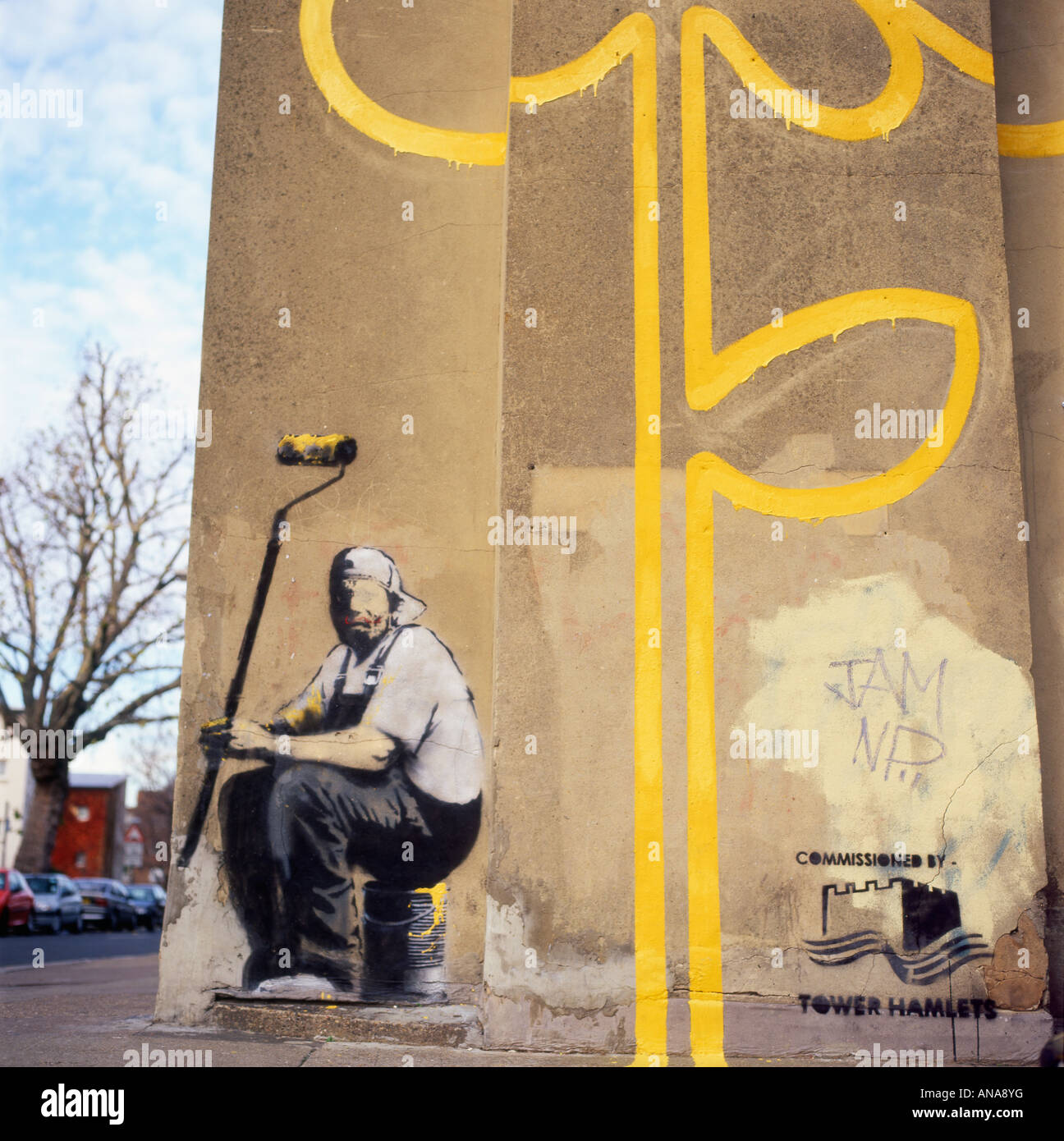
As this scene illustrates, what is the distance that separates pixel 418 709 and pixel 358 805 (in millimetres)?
604

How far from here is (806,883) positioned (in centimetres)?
516

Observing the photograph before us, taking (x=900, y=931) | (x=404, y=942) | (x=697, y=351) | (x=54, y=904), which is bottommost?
(x=54, y=904)

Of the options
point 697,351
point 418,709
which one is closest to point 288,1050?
point 418,709

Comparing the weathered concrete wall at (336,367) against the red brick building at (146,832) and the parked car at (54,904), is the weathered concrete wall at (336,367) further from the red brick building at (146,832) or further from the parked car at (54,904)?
the red brick building at (146,832)

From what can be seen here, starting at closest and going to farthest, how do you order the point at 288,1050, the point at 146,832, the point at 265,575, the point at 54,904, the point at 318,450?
1. the point at 288,1050
2. the point at 265,575
3. the point at 318,450
4. the point at 54,904
5. the point at 146,832

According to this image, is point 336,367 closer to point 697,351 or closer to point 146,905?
point 697,351

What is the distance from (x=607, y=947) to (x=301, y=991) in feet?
5.44

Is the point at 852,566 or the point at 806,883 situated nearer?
the point at 806,883

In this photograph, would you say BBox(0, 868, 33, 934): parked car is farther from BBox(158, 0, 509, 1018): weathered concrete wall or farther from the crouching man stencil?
the crouching man stencil

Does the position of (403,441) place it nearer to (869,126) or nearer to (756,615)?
(756,615)

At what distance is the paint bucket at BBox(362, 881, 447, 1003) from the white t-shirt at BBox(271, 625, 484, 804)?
0.56 metres

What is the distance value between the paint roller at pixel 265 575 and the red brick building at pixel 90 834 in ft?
164

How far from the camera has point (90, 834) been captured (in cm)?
5228

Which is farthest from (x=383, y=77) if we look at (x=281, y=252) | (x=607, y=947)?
(x=607, y=947)
